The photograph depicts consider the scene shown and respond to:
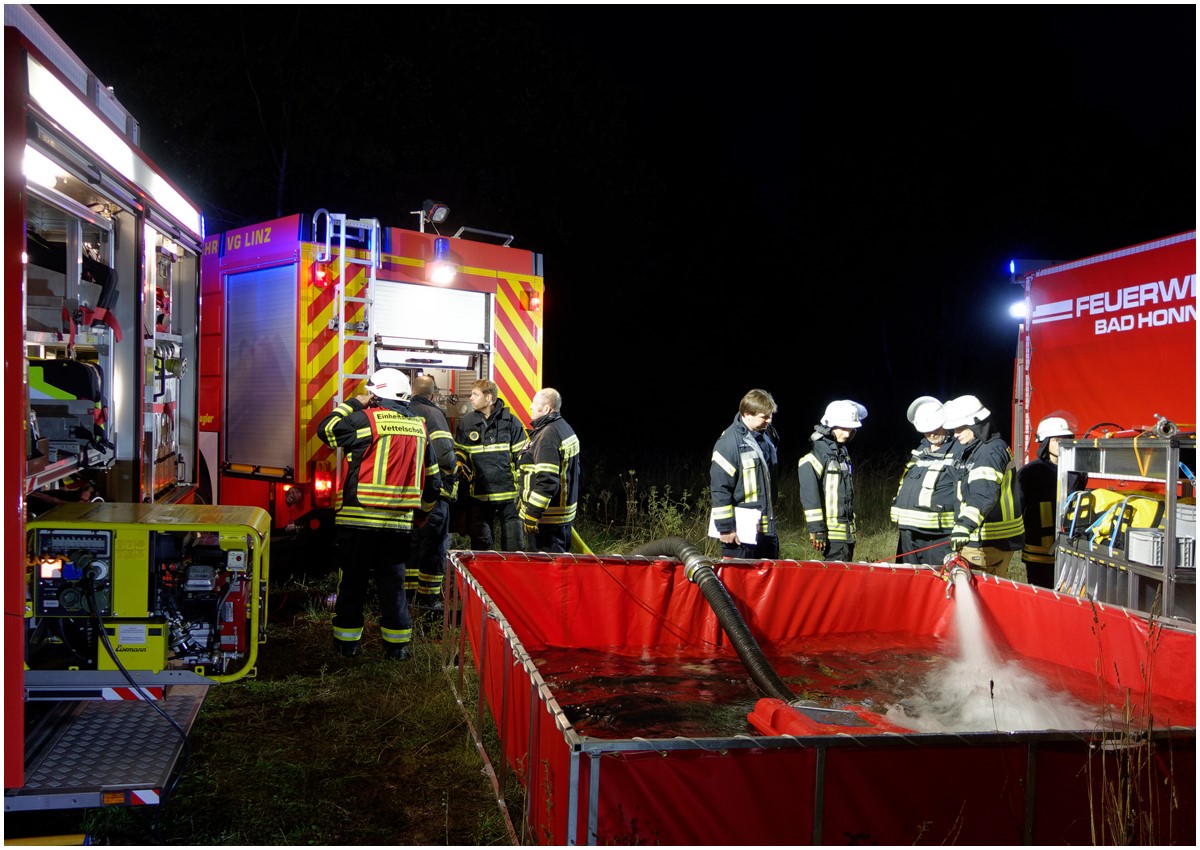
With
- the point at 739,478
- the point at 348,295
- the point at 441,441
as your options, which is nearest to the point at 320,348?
the point at 348,295

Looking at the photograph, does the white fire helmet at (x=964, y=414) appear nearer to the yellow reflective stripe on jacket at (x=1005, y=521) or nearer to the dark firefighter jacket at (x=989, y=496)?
the dark firefighter jacket at (x=989, y=496)

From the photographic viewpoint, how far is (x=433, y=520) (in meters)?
6.46

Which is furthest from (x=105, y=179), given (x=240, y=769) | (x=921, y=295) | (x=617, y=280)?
(x=921, y=295)

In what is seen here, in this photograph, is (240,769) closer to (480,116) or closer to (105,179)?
(105,179)

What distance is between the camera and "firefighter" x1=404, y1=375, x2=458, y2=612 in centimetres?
633

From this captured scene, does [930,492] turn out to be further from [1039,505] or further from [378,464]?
[378,464]

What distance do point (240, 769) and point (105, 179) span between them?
8.21 ft

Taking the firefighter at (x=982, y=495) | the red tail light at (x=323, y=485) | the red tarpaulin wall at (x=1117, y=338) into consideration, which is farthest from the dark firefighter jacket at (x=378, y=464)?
the red tarpaulin wall at (x=1117, y=338)

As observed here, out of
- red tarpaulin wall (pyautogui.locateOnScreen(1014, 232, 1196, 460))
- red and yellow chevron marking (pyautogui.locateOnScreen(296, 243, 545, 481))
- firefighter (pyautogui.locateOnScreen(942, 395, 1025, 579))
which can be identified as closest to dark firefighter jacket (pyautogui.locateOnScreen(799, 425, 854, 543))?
firefighter (pyautogui.locateOnScreen(942, 395, 1025, 579))

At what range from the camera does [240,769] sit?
12.9ft

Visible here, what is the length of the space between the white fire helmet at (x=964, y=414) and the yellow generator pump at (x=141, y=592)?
165 inches

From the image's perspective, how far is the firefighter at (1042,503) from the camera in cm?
626

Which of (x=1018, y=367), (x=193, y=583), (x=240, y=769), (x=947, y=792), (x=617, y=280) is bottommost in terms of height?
(x=240, y=769)

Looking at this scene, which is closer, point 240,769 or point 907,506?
point 240,769
